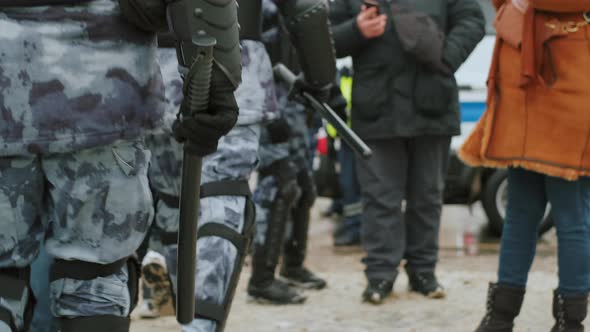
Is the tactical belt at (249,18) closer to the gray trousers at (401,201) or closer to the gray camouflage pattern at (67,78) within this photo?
the gray camouflage pattern at (67,78)

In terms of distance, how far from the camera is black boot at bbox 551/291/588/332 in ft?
13.4

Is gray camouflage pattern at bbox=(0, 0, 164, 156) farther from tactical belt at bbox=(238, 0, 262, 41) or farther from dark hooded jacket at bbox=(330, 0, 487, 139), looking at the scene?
dark hooded jacket at bbox=(330, 0, 487, 139)

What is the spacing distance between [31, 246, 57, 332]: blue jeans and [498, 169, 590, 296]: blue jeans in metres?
1.91

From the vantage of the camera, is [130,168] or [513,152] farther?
[513,152]

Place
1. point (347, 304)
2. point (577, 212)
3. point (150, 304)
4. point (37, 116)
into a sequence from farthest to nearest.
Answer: point (347, 304) → point (150, 304) → point (577, 212) → point (37, 116)

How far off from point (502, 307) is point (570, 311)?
27cm

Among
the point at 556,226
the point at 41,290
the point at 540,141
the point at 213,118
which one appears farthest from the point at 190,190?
the point at 556,226

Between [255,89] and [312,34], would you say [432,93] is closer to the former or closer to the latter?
[312,34]

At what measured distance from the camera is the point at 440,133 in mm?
5469

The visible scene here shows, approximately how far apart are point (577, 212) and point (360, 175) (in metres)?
1.69

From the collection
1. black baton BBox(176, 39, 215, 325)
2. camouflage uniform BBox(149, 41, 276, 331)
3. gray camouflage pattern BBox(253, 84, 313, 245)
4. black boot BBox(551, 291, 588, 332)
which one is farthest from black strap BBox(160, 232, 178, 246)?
black boot BBox(551, 291, 588, 332)

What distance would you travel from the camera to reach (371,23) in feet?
17.5

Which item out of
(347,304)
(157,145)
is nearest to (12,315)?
(157,145)

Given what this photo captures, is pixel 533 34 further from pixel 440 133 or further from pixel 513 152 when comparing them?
pixel 440 133
